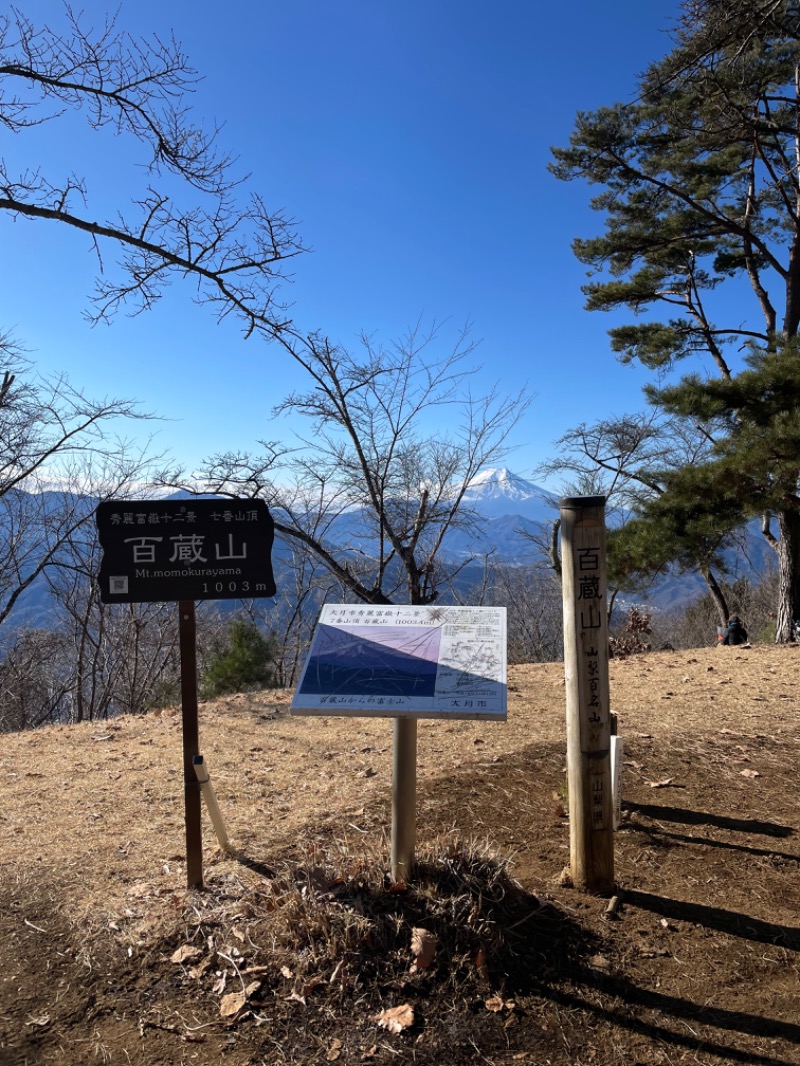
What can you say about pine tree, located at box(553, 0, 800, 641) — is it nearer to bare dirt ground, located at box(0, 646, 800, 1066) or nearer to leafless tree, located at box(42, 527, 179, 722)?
bare dirt ground, located at box(0, 646, 800, 1066)

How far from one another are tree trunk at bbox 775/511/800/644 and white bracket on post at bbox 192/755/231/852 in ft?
30.2

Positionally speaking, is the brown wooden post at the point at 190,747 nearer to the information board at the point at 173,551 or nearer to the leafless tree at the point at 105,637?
the information board at the point at 173,551

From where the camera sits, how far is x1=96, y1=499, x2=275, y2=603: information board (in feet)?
10.1

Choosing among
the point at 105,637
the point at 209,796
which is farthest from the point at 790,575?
the point at 105,637

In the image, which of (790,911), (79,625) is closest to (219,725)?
(790,911)

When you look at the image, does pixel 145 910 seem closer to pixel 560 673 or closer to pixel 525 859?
pixel 525 859

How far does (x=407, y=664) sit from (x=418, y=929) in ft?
3.10

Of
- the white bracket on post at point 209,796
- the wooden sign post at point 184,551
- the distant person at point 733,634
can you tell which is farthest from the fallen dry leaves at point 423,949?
the distant person at point 733,634

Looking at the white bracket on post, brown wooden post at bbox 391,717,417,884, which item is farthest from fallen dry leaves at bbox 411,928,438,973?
the white bracket on post

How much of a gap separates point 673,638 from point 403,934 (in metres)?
34.6

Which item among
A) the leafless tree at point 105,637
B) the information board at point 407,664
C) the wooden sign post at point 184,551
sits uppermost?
the wooden sign post at point 184,551

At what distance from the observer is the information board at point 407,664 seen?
2.70 metres

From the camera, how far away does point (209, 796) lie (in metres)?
3.41

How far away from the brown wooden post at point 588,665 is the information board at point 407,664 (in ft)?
1.08
